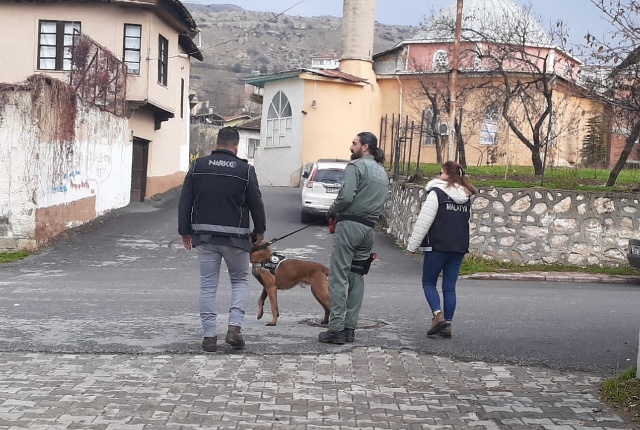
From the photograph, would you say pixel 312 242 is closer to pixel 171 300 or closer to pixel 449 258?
pixel 171 300

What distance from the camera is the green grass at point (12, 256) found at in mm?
16423

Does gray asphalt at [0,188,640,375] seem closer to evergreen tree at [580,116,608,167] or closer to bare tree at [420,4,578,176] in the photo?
bare tree at [420,4,578,176]

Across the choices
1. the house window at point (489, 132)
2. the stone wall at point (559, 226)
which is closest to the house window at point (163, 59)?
the stone wall at point (559, 226)

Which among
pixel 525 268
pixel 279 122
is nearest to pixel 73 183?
pixel 525 268

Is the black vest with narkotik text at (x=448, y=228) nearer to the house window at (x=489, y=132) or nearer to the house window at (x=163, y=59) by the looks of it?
the house window at (x=163, y=59)

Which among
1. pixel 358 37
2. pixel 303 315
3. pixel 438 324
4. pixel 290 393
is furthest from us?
pixel 358 37

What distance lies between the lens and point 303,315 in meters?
9.65

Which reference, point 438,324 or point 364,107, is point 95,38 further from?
point 438,324

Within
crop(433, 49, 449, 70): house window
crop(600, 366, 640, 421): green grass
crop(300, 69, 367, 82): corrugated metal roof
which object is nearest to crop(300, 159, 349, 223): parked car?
crop(300, 69, 367, 82): corrugated metal roof

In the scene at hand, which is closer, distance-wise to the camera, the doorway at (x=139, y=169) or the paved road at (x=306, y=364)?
the paved road at (x=306, y=364)

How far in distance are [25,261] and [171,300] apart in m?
6.66

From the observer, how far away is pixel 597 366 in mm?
7352

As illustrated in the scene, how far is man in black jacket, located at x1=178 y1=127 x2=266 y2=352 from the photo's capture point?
7.42 metres

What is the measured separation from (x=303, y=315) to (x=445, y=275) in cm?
191
